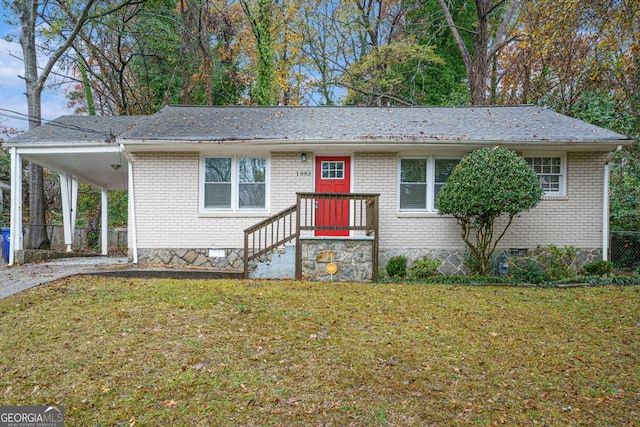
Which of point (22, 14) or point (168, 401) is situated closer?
point (168, 401)

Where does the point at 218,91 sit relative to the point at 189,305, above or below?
above

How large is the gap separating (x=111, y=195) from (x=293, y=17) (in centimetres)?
1242

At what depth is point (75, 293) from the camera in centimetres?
611

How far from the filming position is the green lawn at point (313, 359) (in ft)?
10.4

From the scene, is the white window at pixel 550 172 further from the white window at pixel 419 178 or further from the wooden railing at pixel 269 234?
the wooden railing at pixel 269 234

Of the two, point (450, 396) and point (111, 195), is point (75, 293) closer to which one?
point (450, 396)

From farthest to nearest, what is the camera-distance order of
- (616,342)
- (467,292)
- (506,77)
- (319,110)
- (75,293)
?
(506,77) → (319,110) → (467,292) → (75,293) → (616,342)

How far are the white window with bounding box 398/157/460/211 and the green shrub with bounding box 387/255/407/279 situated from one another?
1.43 metres

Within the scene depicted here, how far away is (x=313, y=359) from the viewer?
13.0 ft

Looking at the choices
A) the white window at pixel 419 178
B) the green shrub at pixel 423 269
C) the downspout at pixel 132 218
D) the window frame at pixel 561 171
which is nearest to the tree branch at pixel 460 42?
the window frame at pixel 561 171

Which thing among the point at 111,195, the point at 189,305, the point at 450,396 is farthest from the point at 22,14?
the point at 450,396

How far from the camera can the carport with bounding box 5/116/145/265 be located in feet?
30.7

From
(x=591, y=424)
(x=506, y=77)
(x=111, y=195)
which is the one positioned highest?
(x=506, y=77)

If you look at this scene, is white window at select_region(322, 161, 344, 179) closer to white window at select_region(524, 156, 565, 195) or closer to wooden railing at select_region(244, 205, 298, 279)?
wooden railing at select_region(244, 205, 298, 279)
